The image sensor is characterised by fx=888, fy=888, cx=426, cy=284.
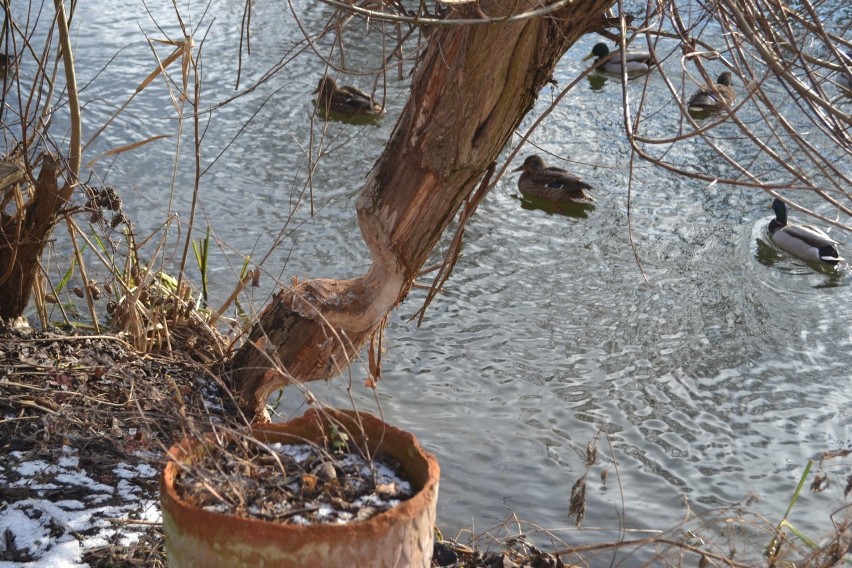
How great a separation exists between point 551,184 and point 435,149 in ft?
14.2

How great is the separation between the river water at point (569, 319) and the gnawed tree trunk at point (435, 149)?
0.42 metres

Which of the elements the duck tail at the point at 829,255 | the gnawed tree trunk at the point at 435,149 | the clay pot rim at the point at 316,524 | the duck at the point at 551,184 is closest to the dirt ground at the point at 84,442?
the clay pot rim at the point at 316,524

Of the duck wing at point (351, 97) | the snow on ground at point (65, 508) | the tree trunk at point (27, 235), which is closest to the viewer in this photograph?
the snow on ground at point (65, 508)

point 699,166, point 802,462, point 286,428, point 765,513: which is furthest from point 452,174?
point 699,166

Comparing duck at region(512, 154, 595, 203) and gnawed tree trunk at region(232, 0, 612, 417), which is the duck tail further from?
gnawed tree trunk at region(232, 0, 612, 417)

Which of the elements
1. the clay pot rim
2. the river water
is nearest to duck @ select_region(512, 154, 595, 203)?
the river water

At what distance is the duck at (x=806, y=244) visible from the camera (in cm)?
681

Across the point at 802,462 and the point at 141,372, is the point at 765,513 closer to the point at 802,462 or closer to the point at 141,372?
the point at 802,462

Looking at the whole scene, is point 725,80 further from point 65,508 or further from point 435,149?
point 65,508

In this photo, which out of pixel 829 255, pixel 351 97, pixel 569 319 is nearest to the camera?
pixel 569 319

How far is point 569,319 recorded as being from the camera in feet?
18.9

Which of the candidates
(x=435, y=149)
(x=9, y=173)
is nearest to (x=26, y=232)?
(x=9, y=173)

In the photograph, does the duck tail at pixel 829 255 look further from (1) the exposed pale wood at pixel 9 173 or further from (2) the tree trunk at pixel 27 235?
(1) the exposed pale wood at pixel 9 173

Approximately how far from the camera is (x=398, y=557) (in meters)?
2.02
